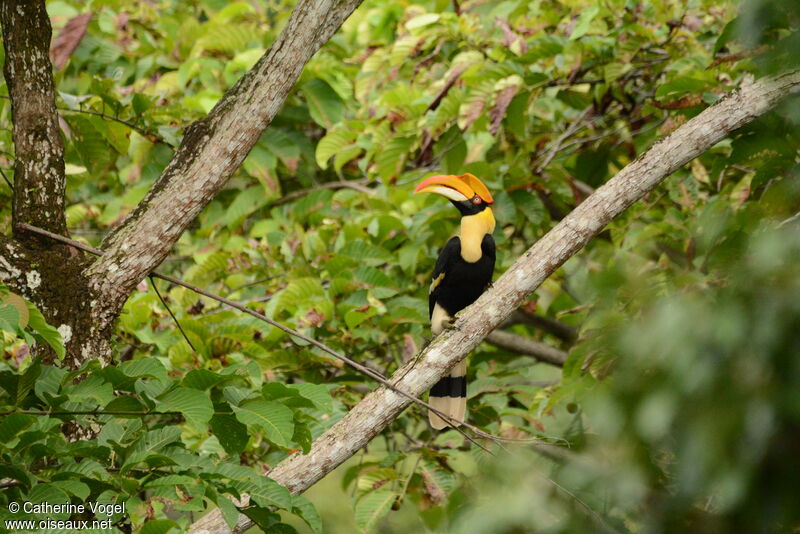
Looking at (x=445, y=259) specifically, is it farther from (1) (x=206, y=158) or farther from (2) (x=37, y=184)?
(2) (x=37, y=184)

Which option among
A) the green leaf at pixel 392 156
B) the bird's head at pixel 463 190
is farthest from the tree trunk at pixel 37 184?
the green leaf at pixel 392 156

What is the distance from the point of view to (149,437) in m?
1.56

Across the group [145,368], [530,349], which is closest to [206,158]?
[145,368]

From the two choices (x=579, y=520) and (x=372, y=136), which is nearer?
(x=579, y=520)

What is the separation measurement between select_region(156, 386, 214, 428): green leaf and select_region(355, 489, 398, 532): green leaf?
1.30 metres

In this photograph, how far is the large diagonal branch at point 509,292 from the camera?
5.94 feet

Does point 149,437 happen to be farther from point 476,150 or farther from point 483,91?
point 476,150

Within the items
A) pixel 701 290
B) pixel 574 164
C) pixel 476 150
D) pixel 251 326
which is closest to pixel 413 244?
pixel 476 150

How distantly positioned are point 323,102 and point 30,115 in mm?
1848

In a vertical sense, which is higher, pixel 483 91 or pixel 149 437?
A: pixel 149 437

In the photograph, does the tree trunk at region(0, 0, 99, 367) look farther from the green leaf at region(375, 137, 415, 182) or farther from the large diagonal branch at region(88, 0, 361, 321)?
the green leaf at region(375, 137, 415, 182)

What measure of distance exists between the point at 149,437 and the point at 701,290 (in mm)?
1172

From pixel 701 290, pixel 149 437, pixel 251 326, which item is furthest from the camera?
pixel 251 326

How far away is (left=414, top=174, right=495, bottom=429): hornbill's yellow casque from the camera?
291 cm
